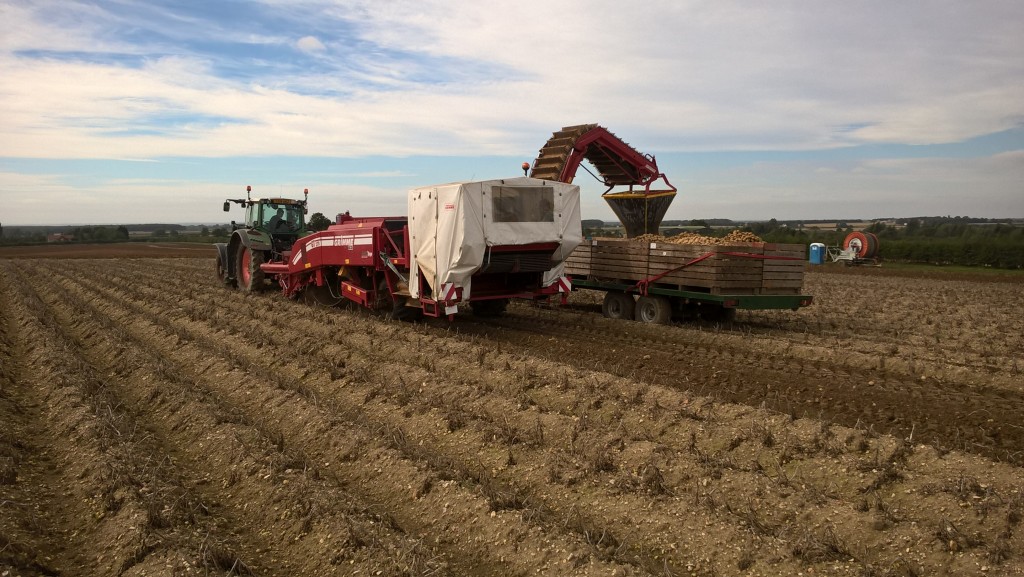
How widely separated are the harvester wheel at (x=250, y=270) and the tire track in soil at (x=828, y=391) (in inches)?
320

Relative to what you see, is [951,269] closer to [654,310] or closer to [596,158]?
[596,158]

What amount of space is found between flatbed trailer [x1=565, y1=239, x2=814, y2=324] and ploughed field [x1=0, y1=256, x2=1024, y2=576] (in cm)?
92

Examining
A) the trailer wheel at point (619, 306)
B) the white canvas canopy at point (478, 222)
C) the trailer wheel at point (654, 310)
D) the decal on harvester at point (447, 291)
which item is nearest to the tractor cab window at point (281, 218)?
the white canvas canopy at point (478, 222)

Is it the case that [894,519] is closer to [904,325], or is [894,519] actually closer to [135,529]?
[135,529]

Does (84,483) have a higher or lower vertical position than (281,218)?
lower

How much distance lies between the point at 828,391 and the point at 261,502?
5.95m

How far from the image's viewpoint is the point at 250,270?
1689cm

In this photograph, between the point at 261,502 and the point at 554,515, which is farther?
the point at 261,502

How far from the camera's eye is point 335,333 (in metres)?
10.9

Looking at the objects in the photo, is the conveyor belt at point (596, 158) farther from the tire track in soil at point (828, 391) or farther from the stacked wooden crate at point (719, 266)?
the tire track in soil at point (828, 391)

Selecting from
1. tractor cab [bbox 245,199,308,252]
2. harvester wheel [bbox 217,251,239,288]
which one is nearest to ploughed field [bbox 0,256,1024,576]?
tractor cab [bbox 245,199,308,252]

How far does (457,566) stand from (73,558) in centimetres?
251

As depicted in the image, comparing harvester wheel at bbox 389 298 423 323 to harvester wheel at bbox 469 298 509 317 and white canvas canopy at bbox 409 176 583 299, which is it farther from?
harvester wheel at bbox 469 298 509 317

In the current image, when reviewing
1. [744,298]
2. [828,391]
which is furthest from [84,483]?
[744,298]
